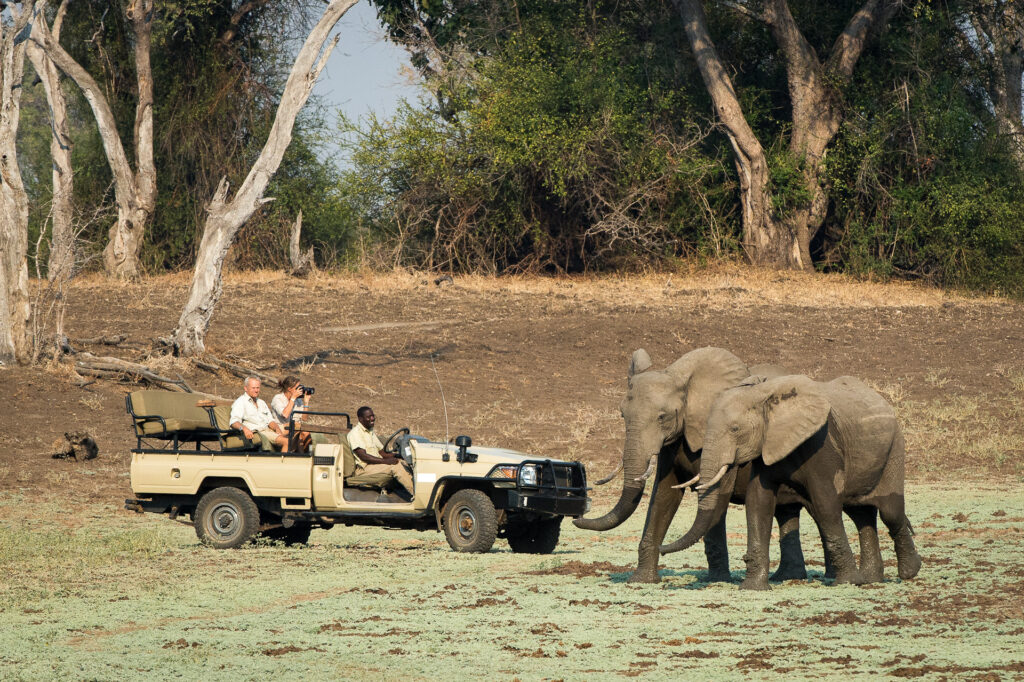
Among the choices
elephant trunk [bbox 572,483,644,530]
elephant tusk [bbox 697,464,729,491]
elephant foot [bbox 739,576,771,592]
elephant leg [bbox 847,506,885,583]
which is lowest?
elephant foot [bbox 739,576,771,592]

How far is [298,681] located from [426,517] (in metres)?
5.49

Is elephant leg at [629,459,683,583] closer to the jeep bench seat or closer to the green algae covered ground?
the green algae covered ground

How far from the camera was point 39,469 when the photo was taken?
59.6 feet

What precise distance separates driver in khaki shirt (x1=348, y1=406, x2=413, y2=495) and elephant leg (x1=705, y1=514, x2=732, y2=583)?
10.8 ft

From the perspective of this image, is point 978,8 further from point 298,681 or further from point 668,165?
point 298,681

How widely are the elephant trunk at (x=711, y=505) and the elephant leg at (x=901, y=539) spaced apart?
53.8 inches

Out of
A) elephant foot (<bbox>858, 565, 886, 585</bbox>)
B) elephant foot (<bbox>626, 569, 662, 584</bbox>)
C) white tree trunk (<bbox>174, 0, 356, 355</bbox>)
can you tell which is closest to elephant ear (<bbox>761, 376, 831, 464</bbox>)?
elephant foot (<bbox>858, 565, 886, 585</bbox>)

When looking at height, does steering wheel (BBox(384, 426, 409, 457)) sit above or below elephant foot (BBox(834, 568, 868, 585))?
above

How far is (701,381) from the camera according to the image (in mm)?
10508

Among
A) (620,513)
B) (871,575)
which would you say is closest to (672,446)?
(620,513)

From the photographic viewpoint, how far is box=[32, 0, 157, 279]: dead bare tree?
1257 inches

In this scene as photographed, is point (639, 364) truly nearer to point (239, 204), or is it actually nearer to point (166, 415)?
point (166, 415)

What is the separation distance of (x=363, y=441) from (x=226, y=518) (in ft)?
→ 5.05

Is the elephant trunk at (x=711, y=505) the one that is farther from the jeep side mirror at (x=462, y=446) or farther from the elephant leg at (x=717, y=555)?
the jeep side mirror at (x=462, y=446)
